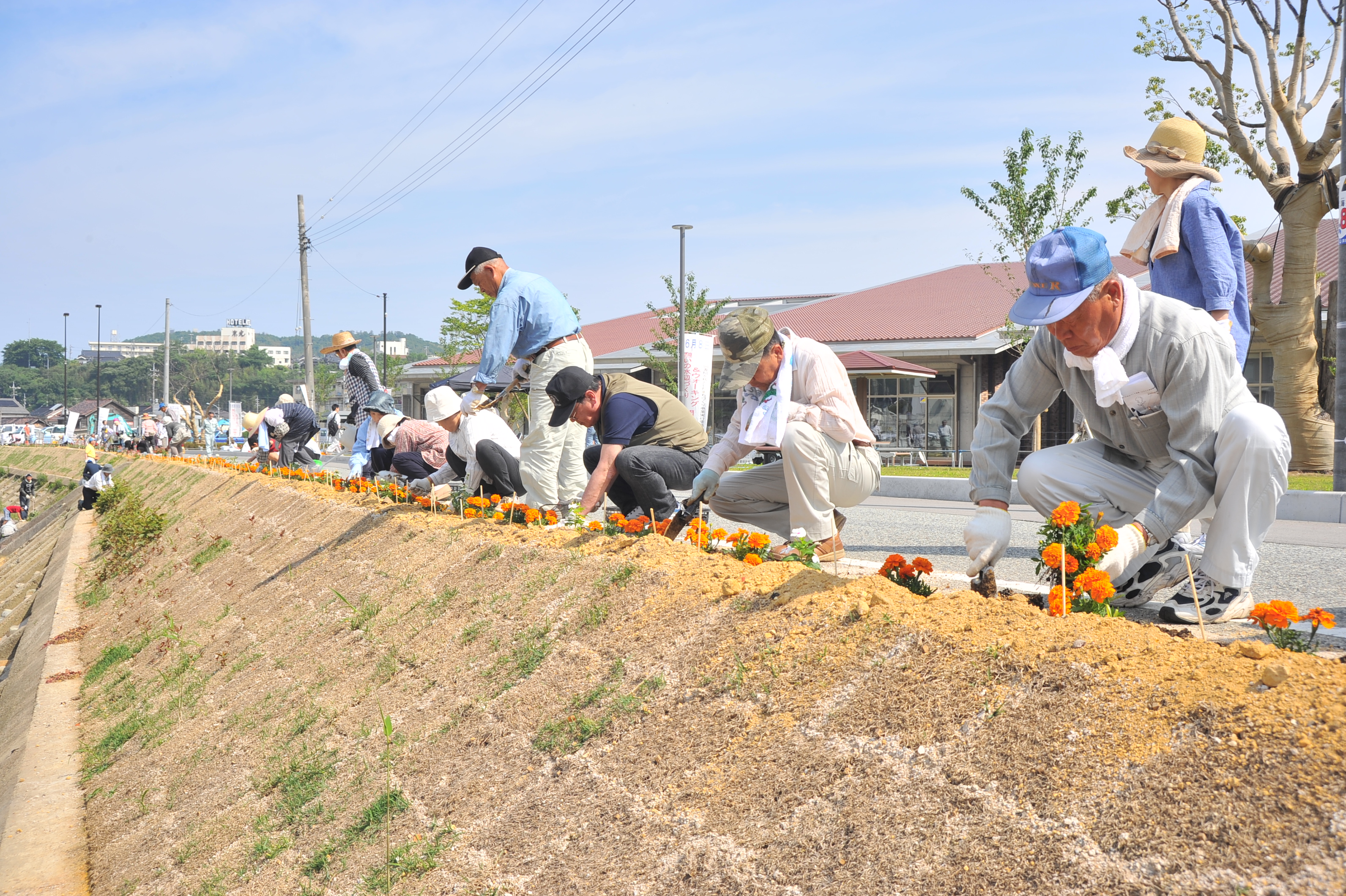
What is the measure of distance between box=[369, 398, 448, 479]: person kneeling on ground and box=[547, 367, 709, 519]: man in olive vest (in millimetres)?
2569

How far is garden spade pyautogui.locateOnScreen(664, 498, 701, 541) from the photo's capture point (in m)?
4.67

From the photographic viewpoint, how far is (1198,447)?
2.97 meters

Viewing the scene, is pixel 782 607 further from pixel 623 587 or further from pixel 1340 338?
pixel 1340 338

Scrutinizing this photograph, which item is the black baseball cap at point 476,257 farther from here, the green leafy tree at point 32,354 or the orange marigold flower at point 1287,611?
the green leafy tree at point 32,354

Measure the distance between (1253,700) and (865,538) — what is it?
521 cm

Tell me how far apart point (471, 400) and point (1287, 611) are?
4.96 meters

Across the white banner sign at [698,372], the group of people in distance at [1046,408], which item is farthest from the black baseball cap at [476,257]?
the white banner sign at [698,372]

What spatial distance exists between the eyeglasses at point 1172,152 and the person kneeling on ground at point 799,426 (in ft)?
4.91

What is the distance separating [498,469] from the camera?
6605 millimetres

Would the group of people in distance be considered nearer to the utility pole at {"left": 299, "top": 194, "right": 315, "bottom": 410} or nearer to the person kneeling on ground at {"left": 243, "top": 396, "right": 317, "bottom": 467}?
the person kneeling on ground at {"left": 243, "top": 396, "right": 317, "bottom": 467}

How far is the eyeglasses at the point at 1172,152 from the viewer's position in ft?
12.5

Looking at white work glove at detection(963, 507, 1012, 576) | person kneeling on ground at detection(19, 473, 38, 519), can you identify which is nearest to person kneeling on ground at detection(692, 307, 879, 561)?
white work glove at detection(963, 507, 1012, 576)

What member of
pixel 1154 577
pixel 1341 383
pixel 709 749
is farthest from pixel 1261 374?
pixel 709 749

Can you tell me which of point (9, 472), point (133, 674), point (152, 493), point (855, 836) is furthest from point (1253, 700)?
point (9, 472)
